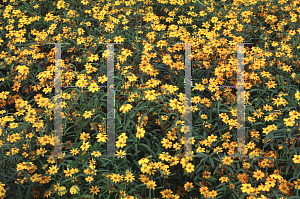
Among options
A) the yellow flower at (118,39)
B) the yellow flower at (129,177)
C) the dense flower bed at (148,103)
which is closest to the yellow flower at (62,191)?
the dense flower bed at (148,103)

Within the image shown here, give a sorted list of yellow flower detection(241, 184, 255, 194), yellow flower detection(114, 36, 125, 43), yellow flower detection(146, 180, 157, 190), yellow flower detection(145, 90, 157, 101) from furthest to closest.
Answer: yellow flower detection(114, 36, 125, 43) → yellow flower detection(145, 90, 157, 101) → yellow flower detection(146, 180, 157, 190) → yellow flower detection(241, 184, 255, 194)

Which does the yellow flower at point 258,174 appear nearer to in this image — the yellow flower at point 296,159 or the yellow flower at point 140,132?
the yellow flower at point 296,159

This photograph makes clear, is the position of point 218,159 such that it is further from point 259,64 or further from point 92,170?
point 259,64

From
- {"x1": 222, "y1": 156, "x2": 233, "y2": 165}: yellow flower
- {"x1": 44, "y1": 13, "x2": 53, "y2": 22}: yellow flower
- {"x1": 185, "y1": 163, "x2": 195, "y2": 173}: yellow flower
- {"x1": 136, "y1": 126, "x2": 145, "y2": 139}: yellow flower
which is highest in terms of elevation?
{"x1": 44, "y1": 13, "x2": 53, "y2": 22}: yellow flower

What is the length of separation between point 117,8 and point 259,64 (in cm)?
217

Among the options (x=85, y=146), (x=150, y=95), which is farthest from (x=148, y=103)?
(x=85, y=146)

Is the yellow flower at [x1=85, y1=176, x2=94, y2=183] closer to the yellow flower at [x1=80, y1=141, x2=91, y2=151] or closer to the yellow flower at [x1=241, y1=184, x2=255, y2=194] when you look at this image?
the yellow flower at [x1=80, y1=141, x2=91, y2=151]

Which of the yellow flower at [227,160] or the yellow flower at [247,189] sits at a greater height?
the yellow flower at [227,160]

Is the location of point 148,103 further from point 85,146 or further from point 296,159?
point 296,159

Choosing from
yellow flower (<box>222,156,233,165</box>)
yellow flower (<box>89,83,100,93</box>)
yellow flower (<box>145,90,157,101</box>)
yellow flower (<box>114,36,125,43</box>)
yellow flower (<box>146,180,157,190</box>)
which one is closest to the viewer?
yellow flower (<box>146,180,157,190</box>)

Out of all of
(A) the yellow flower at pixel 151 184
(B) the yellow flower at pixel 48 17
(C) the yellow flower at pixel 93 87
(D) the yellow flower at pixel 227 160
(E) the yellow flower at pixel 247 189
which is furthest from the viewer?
(B) the yellow flower at pixel 48 17

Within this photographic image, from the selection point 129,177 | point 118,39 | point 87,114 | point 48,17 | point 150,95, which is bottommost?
point 129,177

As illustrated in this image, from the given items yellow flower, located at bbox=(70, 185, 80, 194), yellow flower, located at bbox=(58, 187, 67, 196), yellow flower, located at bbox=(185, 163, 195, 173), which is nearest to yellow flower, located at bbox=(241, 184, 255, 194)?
yellow flower, located at bbox=(185, 163, 195, 173)

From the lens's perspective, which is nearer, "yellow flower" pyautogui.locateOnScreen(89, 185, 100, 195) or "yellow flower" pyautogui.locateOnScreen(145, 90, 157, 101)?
"yellow flower" pyautogui.locateOnScreen(89, 185, 100, 195)
